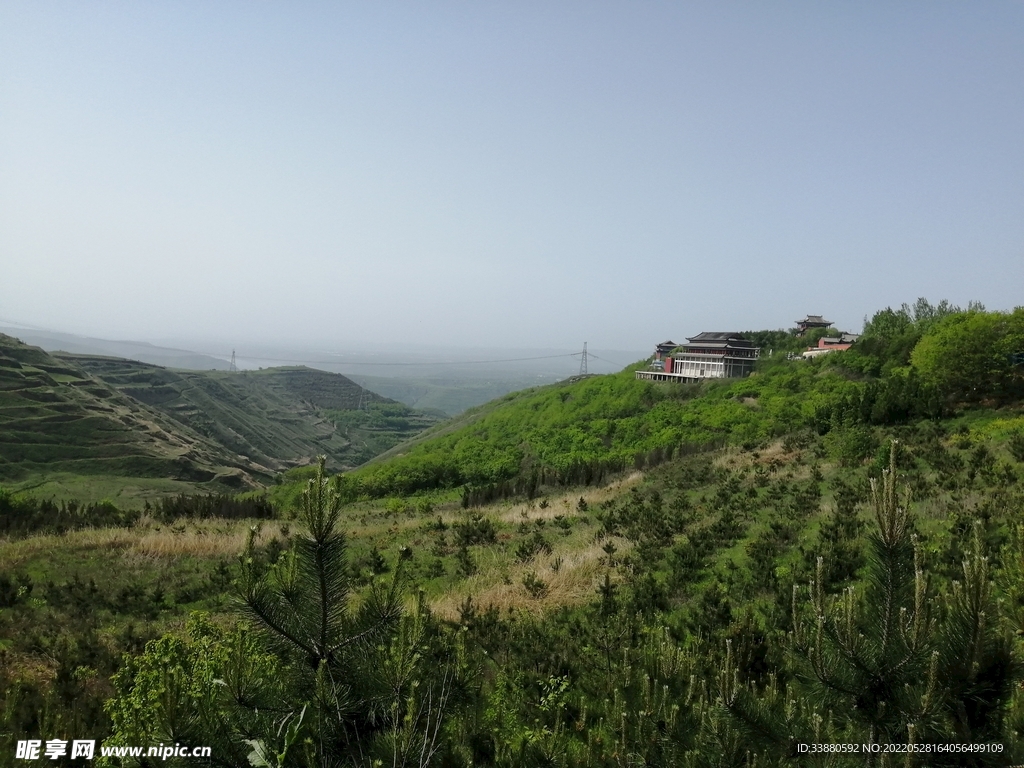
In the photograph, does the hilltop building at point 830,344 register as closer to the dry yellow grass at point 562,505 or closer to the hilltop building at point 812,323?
the hilltop building at point 812,323

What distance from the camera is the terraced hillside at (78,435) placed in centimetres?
6122

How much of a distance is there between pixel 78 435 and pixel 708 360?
77387mm

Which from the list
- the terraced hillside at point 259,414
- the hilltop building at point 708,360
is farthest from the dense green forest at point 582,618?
the terraced hillside at point 259,414

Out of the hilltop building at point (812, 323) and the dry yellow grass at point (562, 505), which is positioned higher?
the hilltop building at point (812, 323)

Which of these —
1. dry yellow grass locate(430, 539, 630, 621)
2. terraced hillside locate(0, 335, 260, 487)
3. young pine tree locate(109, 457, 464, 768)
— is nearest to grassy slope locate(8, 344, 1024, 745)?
dry yellow grass locate(430, 539, 630, 621)

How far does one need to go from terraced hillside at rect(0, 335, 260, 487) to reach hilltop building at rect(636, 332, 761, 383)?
5819 centimetres

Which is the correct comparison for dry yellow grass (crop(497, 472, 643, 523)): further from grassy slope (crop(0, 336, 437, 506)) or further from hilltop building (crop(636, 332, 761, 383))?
hilltop building (crop(636, 332, 761, 383))

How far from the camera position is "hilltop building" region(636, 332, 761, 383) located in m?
67.2

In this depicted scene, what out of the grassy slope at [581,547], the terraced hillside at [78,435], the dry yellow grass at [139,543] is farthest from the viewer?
the terraced hillside at [78,435]

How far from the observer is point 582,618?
8.72 meters

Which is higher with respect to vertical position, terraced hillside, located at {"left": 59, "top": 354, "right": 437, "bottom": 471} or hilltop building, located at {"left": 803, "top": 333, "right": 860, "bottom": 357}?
hilltop building, located at {"left": 803, "top": 333, "right": 860, "bottom": 357}

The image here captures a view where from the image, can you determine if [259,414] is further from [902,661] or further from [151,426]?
[902,661]

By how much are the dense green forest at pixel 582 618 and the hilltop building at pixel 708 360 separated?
41176 mm

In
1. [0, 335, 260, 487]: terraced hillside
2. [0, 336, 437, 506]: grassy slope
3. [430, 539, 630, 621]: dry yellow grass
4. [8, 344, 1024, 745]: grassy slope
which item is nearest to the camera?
[8, 344, 1024, 745]: grassy slope
